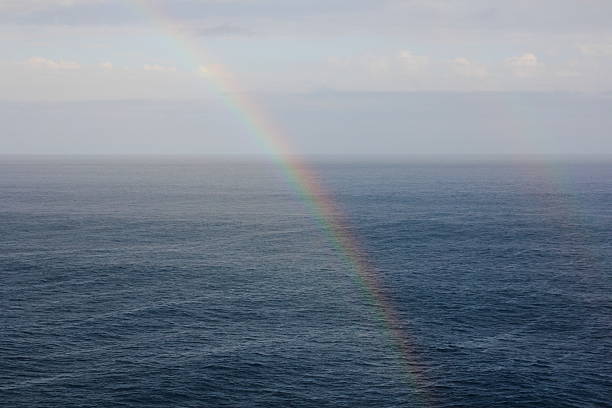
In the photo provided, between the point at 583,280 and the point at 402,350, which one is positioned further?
the point at 583,280

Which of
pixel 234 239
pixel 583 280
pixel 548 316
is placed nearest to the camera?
pixel 548 316

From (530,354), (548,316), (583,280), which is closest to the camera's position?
(530,354)

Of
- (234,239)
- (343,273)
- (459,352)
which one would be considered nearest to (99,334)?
(459,352)

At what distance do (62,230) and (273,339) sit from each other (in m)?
117

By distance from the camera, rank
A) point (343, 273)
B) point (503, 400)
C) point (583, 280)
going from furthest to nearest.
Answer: point (343, 273) → point (583, 280) → point (503, 400)

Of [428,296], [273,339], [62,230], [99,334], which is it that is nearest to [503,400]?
[273,339]

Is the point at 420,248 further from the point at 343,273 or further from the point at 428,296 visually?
the point at 428,296

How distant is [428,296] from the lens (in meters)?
126

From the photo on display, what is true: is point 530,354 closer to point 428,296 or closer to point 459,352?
→ point 459,352

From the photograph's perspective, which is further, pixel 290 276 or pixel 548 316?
pixel 290 276

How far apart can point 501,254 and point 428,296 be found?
48.4 meters

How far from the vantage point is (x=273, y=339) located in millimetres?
101062

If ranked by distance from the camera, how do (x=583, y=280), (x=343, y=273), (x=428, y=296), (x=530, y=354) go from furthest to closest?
(x=343, y=273) < (x=583, y=280) < (x=428, y=296) < (x=530, y=354)

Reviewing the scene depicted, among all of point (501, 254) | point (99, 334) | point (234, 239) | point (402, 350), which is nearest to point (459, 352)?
point (402, 350)
